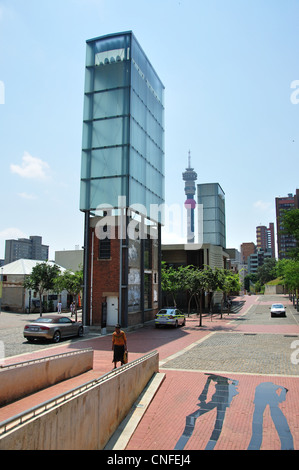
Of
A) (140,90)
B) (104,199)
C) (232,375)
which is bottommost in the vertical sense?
(232,375)

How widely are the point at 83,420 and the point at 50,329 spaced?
1329 centimetres

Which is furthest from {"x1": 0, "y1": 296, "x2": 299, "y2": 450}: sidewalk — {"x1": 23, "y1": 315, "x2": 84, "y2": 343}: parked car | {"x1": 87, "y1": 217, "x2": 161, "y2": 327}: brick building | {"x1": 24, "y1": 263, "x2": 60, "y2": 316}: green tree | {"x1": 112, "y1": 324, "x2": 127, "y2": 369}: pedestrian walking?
{"x1": 24, "y1": 263, "x2": 60, "y2": 316}: green tree

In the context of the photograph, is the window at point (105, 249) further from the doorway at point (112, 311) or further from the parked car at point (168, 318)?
the parked car at point (168, 318)

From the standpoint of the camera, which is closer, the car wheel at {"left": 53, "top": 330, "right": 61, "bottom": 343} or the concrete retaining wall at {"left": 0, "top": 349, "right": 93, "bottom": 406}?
the concrete retaining wall at {"left": 0, "top": 349, "right": 93, "bottom": 406}

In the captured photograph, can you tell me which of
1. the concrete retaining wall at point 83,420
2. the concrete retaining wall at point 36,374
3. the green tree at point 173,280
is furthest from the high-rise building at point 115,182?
the concrete retaining wall at point 83,420

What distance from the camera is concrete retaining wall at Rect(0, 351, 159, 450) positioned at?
442 cm

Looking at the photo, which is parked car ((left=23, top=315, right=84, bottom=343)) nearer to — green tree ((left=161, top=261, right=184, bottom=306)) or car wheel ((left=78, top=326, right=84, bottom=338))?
car wheel ((left=78, top=326, right=84, bottom=338))

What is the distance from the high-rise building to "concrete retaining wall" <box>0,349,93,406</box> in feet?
44.0

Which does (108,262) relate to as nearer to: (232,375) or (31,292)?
(232,375)

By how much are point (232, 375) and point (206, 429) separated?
466 centimetres

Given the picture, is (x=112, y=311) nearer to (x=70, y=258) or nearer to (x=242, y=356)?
(x=242, y=356)

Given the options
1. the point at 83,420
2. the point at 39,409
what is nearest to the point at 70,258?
the point at 83,420

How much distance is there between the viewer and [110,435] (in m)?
6.83
